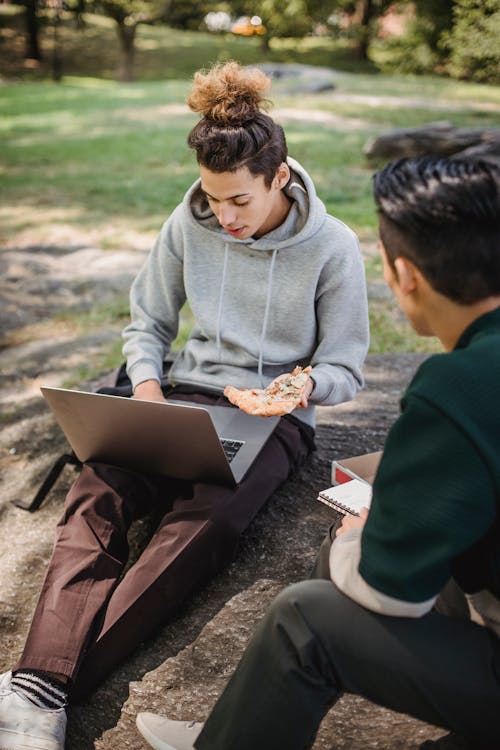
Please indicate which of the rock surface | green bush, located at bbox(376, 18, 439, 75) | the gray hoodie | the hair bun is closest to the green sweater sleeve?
the gray hoodie

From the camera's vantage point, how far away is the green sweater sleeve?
4.35 ft

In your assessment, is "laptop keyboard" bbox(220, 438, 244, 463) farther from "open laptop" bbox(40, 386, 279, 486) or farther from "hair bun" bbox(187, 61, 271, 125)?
"hair bun" bbox(187, 61, 271, 125)

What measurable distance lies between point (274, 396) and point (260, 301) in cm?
43

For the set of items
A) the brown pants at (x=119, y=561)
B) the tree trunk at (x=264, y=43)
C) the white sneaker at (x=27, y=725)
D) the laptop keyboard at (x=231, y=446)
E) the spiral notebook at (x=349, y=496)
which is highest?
the spiral notebook at (x=349, y=496)

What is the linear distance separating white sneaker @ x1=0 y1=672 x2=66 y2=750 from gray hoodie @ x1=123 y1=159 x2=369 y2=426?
1165 mm

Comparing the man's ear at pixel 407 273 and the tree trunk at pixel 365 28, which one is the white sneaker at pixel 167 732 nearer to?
the man's ear at pixel 407 273

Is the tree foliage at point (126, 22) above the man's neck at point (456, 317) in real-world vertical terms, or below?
below

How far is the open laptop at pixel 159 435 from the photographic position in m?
2.20

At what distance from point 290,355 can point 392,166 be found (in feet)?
4.16

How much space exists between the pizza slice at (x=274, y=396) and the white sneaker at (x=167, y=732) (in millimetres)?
885

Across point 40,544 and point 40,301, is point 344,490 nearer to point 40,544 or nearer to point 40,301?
point 40,544

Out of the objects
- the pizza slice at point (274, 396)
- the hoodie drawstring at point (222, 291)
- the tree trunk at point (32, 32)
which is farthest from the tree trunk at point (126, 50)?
the pizza slice at point (274, 396)

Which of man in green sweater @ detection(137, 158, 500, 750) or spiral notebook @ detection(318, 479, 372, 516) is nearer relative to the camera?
man in green sweater @ detection(137, 158, 500, 750)

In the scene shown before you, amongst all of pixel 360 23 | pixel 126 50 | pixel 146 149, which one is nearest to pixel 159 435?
pixel 146 149
